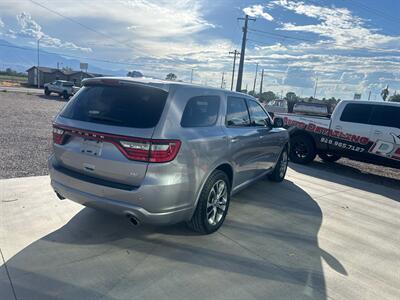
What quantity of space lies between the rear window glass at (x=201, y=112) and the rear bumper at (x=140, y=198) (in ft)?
2.22

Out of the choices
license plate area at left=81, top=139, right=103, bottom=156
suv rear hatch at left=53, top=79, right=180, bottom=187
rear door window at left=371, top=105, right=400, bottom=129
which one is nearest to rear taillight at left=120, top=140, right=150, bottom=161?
suv rear hatch at left=53, top=79, right=180, bottom=187

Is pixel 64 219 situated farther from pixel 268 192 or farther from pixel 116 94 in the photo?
pixel 268 192

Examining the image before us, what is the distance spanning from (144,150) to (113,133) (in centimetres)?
36

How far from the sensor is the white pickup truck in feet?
25.0

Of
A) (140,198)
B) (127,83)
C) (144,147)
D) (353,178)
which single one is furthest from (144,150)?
(353,178)

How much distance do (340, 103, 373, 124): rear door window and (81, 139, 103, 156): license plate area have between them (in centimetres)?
724

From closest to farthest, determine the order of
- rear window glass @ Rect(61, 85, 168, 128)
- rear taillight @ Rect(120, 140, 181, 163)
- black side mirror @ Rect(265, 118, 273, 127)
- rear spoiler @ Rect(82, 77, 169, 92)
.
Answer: rear taillight @ Rect(120, 140, 181, 163), rear window glass @ Rect(61, 85, 168, 128), rear spoiler @ Rect(82, 77, 169, 92), black side mirror @ Rect(265, 118, 273, 127)

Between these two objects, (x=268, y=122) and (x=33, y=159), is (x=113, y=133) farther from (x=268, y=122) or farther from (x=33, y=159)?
(x=33, y=159)

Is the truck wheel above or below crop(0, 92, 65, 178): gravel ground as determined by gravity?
above

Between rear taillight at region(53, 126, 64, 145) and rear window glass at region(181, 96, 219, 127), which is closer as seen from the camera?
rear window glass at region(181, 96, 219, 127)

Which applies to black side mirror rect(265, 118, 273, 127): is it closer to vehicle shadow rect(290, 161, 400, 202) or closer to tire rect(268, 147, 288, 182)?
tire rect(268, 147, 288, 182)

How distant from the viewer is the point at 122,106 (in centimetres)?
318

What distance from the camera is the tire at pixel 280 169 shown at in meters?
6.43

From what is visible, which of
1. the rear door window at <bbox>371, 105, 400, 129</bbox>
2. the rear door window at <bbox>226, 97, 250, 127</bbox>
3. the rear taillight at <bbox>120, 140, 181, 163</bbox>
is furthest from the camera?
the rear door window at <bbox>371, 105, 400, 129</bbox>
